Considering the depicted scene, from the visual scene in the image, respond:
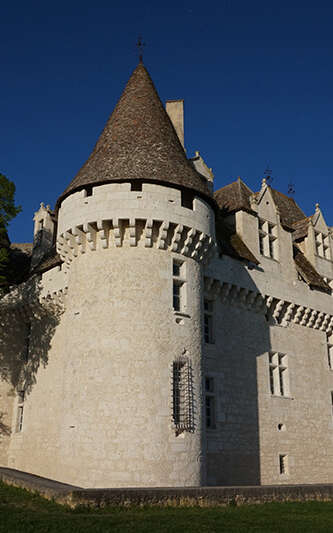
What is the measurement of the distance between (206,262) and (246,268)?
134 inches

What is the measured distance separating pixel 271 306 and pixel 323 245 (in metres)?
6.18

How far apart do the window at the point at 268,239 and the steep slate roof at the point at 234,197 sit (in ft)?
3.35

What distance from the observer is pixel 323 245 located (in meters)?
25.0

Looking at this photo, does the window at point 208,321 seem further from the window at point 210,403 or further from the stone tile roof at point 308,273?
the stone tile roof at point 308,273

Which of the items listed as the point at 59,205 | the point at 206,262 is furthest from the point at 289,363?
the point at 59,205

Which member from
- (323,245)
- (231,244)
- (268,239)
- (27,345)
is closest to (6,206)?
(27,345)

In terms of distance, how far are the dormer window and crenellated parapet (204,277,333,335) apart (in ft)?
10.7

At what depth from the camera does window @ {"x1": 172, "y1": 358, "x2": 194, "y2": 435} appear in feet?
45.0

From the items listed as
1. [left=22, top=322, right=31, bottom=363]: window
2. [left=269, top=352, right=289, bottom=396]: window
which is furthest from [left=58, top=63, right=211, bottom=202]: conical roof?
[left=269, top=352, right=289, bottom=396]: window

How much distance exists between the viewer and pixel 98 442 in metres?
13.0

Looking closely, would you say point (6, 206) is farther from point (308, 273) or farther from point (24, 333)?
point (308, 273)

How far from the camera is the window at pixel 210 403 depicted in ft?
55.3

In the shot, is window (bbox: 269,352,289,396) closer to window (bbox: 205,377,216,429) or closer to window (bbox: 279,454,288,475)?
window (bbox: 279,454,288,475)

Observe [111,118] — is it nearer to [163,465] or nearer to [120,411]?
[120,411]
